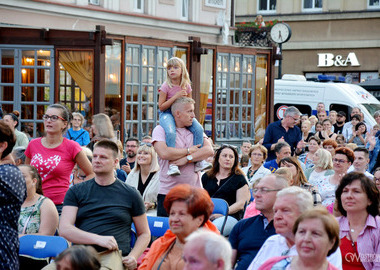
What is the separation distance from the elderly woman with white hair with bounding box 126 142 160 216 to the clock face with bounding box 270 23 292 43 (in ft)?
51.6

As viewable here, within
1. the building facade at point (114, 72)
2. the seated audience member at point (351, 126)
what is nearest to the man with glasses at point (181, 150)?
the building facade at point (114, 72)

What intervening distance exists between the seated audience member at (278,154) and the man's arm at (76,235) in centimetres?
501

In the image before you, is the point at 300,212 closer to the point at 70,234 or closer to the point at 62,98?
the point at 70,234

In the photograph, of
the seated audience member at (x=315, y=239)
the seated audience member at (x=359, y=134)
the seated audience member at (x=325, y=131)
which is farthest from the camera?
the seated audience member at (x=359, y=134)

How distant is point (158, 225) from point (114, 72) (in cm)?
822

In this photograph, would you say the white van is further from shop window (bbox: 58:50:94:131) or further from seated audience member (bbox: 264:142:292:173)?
seated audience member (bbox: 264:142:292:173)

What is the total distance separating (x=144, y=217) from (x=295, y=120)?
6.28 meters

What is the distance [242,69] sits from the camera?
17.3m

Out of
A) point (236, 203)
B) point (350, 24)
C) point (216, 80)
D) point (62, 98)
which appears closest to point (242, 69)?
point (216, 80)

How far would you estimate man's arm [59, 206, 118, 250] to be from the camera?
5.81 meters

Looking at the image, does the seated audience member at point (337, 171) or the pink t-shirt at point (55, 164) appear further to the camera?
the seated audience member at point (337, 171)

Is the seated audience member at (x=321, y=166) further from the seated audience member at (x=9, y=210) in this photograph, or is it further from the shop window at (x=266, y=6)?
the shop window at (x=266, y=6)

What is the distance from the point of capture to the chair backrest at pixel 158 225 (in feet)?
22.2

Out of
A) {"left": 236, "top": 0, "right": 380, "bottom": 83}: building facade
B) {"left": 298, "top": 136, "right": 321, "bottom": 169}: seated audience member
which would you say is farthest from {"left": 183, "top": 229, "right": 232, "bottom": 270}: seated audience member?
{"left": 236, "top": 0, "right": 380, "bottom": 83}: building facade
